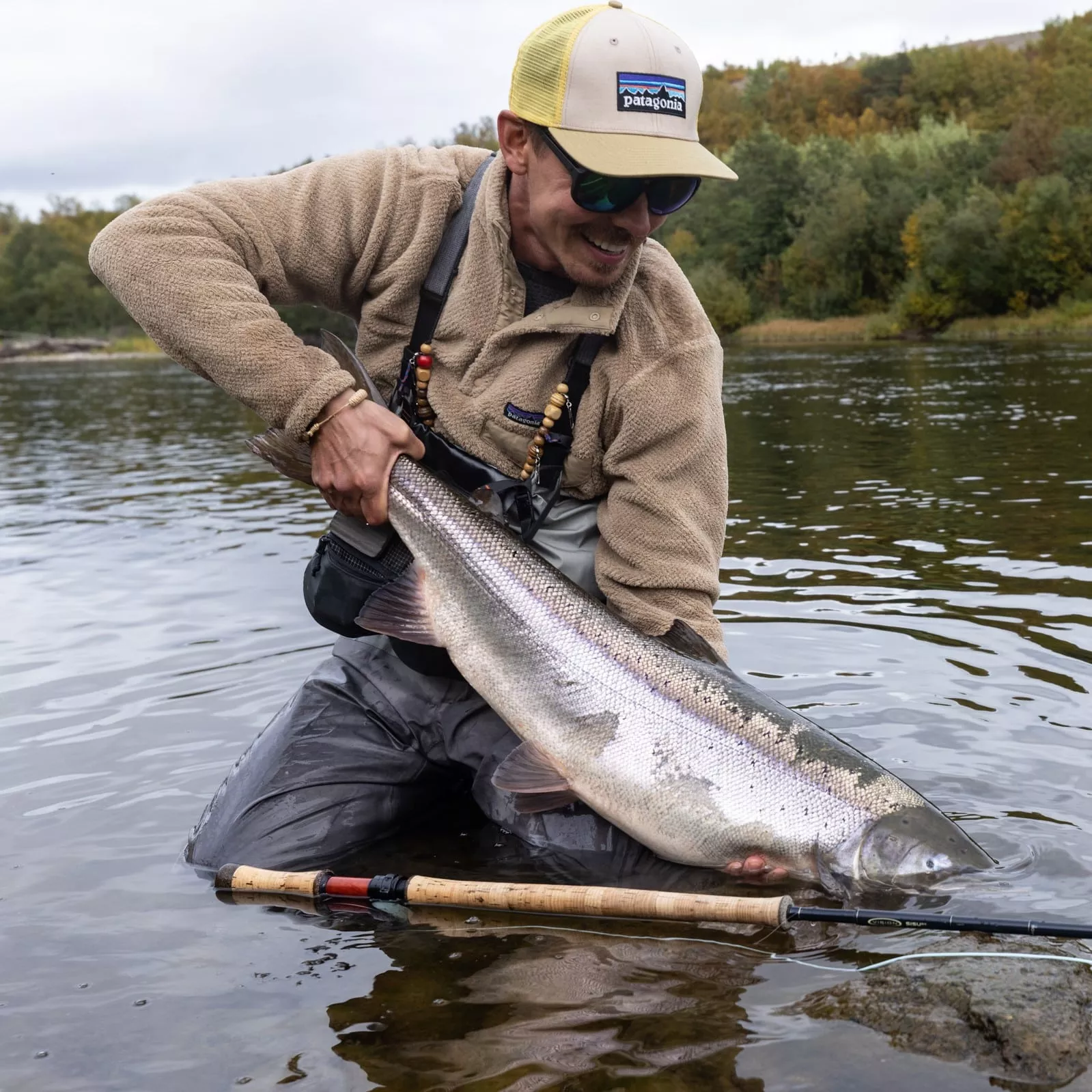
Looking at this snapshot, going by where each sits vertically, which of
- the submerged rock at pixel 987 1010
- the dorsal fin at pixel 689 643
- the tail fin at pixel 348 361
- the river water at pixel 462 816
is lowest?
the river water at pixel 462 816

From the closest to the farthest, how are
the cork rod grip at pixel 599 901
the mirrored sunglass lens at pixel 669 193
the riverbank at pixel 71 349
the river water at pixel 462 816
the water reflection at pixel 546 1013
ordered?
the water reflection at pixel 546 1013
the river water at pixel 462 816
the cork rod grip at pixel 599 901
the mirrored sunglass lens at pixel 669 193
the riverbank at pixel 71 349

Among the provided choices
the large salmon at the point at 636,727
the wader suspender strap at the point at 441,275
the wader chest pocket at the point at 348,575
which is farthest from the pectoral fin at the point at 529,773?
the wader suspender strap at the point at 441,275

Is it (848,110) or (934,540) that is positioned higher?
(848,110)

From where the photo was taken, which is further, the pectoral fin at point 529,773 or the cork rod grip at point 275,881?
the pectoral fin at point 529,773

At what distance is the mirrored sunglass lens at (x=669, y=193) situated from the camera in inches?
158

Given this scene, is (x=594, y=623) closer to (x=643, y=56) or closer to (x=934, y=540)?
(x=643, y=56)

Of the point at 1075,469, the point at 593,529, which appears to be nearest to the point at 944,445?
the point at 1075,469

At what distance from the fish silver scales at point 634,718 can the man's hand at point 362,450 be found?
0.07 m

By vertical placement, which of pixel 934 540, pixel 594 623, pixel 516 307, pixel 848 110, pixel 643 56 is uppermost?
pixel 848 110

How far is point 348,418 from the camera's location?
4.04 m

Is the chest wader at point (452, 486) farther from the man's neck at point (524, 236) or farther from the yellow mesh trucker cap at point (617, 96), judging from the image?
the yellow mesh trucker cap at point (617, 96)

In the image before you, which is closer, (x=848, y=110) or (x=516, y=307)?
(x=516, y=307)

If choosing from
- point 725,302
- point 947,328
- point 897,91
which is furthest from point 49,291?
point 897,91

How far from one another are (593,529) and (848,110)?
142 metres
